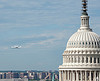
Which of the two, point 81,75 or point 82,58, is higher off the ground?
point 82,58

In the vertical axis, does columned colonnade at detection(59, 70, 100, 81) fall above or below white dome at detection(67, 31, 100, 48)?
below

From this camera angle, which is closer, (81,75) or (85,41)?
(81,75)

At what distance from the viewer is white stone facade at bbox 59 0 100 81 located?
181m

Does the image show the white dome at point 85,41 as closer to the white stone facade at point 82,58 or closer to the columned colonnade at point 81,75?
the white stone facade at point 82,58

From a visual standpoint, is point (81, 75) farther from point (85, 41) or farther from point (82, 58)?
point (85, 41)

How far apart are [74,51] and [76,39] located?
132 inches

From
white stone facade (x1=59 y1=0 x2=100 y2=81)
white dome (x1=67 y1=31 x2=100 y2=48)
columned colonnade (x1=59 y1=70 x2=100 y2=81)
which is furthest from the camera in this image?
white dome (x1=67 y1=31 x2=100 y2=48)

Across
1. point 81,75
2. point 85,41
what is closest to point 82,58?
point 81,75

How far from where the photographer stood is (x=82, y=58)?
596 feet

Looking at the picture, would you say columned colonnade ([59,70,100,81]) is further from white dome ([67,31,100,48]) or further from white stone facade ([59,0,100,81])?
white dome ([67,31,100,48])

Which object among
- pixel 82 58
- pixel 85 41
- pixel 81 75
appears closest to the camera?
pixel 81 75

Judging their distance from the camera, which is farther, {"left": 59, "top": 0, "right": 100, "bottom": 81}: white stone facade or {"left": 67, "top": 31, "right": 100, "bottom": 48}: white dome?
{"left": 67, "top": 31, "right": 100, "bottom": 48}: white dome

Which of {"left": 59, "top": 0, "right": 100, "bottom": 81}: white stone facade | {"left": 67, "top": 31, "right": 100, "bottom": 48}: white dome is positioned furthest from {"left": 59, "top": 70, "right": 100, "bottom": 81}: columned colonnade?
{"left": 67, "top": 31, "right": 100, "bottom": 48}: white dome

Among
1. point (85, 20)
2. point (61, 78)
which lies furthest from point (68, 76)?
point (85, 20)
